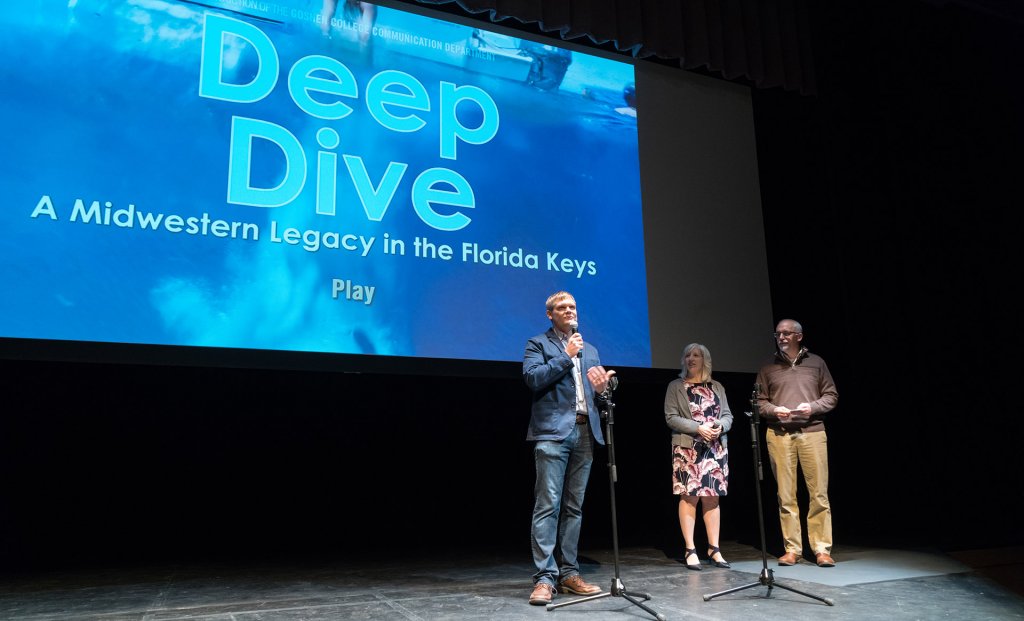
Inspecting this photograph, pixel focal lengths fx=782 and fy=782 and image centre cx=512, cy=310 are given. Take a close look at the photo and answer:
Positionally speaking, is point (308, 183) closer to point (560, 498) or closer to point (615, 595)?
point (560, 498)

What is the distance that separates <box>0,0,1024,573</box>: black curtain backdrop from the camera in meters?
4.18

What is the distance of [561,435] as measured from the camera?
9.45ft

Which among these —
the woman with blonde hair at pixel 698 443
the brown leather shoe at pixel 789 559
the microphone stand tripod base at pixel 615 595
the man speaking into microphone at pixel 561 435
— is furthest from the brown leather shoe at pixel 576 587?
the brown leather shoe at pixel 789 559

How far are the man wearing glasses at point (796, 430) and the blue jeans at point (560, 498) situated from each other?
51.1 inches

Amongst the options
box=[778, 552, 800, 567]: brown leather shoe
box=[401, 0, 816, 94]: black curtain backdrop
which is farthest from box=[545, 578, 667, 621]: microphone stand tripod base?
box=[401, 0, 816, 94]: black curtain backdrop

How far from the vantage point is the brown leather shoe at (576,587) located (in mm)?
2850

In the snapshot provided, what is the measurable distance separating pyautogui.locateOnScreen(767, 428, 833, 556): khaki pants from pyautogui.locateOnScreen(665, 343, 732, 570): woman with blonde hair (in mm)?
302

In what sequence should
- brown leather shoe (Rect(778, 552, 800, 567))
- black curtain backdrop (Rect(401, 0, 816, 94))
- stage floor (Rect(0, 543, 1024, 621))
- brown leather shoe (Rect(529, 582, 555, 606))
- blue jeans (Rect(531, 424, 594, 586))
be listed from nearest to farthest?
stage floor (Rect(0, 543, 1024, 621)) → brown leather shoe (Rect(529, 582, 555, 606)) → blue jeans (Rect(531, 424, 594, 586)) → brown leather shoe (Rect(778, 552, 800, 567)) → black curtain backdrop (Rect(401, 0, 816, 94))

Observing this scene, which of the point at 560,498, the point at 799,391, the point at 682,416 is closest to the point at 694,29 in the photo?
the point at 799,391

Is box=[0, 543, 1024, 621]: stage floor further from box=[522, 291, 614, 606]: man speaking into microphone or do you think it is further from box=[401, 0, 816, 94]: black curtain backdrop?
box=[401, 0, 816, 94]: black curtain backdrop

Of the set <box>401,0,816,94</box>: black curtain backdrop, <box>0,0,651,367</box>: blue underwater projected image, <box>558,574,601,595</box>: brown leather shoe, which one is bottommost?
<box>558,574,601,595</box>: brown leather shoe

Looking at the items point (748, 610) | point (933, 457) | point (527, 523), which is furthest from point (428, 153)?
point (933, 457)

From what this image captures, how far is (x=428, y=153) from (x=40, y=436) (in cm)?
231

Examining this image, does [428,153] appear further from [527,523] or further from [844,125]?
[844,125]
